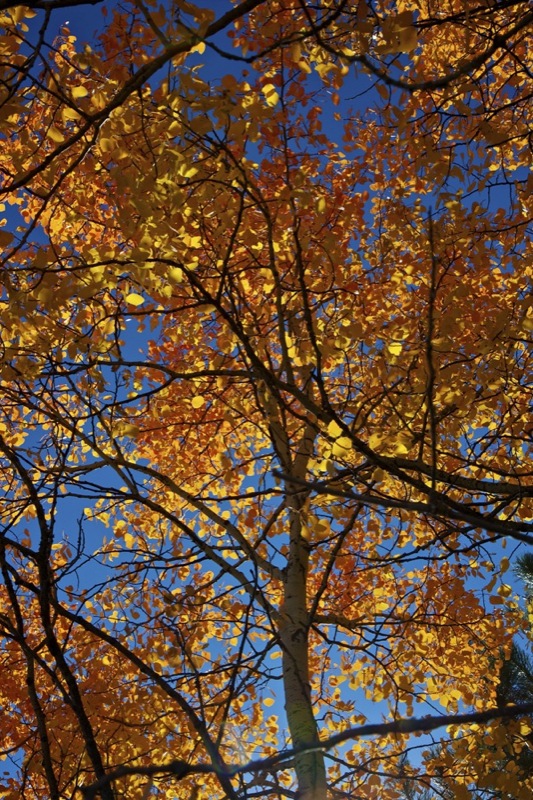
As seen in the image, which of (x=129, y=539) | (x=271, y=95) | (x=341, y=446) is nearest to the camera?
(x=341, y=446)

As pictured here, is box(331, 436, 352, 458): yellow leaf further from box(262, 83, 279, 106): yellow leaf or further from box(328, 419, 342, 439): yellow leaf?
box(262, 83, 279, 106): yellow leaf

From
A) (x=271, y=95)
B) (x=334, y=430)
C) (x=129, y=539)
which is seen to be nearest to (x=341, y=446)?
(x=334, y=430)

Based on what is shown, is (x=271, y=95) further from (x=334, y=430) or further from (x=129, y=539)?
(x=129, y=539)

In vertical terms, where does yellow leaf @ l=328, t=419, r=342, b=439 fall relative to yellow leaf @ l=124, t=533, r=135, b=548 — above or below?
below

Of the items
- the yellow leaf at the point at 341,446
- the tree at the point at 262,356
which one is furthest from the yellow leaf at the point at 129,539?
the yellow leaf at the point at 341,446

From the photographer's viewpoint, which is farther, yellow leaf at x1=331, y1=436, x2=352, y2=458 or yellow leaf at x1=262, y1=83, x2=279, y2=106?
yellow leaf at x1=262, y1=83, x2=279, y2=106

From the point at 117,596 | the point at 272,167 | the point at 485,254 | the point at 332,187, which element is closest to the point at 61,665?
the point at 117,596

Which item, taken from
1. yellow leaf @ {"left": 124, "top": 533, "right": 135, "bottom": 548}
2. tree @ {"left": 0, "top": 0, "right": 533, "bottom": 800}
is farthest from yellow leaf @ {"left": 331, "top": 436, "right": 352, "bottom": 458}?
yellow leaf @ {"left": 124, "top": 533, "right": 135, "bottom": 548}

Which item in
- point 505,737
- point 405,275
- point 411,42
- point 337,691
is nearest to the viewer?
point 411,42

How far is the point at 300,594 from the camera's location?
3.85 meters

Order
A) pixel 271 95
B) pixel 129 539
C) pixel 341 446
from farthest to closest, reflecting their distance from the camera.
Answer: pixel 129 539 → pixel 271 95 → pixel 341 446

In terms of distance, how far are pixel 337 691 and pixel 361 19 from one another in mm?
5837

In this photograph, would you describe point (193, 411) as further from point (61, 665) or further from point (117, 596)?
point (61, 665)

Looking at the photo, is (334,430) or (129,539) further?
(129,539)
